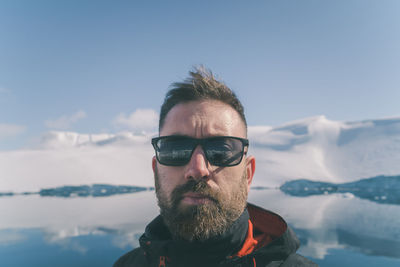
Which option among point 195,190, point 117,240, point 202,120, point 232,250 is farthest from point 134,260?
point 117,240

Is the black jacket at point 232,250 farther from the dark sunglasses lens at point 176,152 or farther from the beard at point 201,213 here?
the dark sunglasses lens at point 176,152

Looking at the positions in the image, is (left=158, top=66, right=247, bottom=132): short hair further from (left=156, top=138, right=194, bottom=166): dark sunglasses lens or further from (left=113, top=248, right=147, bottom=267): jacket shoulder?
(left=113, top=248, right=147, bottom=267): jacket shoulder

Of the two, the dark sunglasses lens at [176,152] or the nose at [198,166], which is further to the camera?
the dark sunglasses lens at [176,152]

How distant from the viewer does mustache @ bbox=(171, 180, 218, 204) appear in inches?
52.0

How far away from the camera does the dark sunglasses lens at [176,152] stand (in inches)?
57.6

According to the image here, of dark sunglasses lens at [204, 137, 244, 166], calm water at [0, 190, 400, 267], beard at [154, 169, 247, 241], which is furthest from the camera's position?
calm water at [0, 190, 400, 267]

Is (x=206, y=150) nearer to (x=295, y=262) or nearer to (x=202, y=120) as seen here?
(x=202, y=120)

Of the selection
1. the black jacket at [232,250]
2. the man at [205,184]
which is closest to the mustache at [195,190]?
the man at [205,184]

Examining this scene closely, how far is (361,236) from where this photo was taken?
14539 mm

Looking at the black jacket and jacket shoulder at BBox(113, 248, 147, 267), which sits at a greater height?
the black jacket

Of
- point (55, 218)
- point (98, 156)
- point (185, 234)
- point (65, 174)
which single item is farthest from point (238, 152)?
point (98, 156)

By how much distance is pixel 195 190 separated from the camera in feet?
4.33

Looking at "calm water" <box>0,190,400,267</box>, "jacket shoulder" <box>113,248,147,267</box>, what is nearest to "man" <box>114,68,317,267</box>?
"jacket shoulder" <box>113,248,147,267</box>

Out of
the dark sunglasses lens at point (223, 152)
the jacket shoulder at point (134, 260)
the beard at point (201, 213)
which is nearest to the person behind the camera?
the beard at point (201, 213)
